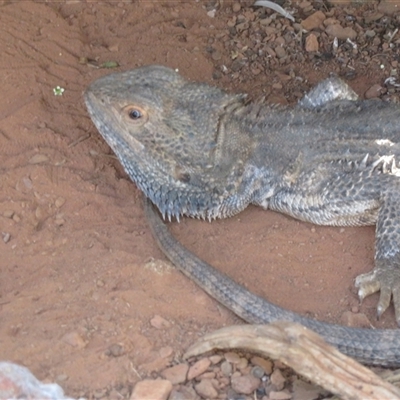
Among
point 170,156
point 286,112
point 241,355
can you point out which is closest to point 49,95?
point 170,156

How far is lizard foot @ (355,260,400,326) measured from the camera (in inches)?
147

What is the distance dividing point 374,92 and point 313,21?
33.1 inches

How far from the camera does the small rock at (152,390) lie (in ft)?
9.95

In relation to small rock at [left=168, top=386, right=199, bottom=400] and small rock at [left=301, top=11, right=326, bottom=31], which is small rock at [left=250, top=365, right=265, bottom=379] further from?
small rock at [left=301, top=11, right=326, bottom=31]

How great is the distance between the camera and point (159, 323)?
349cm

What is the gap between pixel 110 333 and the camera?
3.39m

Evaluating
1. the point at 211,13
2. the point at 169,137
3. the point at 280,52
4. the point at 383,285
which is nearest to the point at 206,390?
the point at 383,285

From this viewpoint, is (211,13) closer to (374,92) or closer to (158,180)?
(374,92)

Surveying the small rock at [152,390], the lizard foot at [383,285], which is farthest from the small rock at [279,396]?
the lizard foot at [383,285]

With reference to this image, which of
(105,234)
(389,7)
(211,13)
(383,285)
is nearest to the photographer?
(383,285)

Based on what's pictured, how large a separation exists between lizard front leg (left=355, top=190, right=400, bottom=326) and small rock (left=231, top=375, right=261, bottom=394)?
2.66 feet

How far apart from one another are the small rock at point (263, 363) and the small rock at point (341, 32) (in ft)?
9.78

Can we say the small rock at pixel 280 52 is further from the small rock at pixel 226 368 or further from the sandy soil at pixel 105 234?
the small rock at pixel 226 368

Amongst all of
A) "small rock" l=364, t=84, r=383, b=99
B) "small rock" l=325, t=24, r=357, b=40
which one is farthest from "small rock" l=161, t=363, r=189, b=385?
"small rock" l=325, t=24, r=357, b=40
